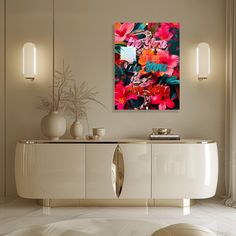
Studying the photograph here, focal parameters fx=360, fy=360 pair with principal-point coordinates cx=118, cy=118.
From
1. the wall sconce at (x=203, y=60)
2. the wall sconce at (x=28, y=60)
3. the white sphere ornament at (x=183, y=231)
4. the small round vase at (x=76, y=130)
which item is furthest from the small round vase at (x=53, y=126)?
the white sphere ornament at (x=183, y=231)

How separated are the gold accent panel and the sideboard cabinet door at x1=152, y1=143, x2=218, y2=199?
331 millimetres

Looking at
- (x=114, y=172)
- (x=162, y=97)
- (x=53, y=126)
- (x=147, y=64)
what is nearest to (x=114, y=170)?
(x=114, y=172)

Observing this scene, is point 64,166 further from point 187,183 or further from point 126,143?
point 187,183

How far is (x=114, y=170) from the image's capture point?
373cm

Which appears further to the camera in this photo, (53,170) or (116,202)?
(116,202)

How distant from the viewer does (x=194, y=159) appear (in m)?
3.71

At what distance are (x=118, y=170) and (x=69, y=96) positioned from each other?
1.14 meters

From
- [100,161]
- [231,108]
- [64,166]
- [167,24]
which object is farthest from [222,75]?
[64,166]

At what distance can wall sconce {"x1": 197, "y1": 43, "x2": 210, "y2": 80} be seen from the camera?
165 inches

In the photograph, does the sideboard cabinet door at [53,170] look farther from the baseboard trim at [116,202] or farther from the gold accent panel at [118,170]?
the gold accent panel at [118,170]

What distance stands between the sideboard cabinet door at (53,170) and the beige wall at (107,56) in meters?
0.62

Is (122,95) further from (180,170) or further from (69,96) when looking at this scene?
(180,170)

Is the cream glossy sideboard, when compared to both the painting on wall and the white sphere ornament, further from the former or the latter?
the white sphere ornament

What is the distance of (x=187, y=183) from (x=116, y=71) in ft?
5.01
